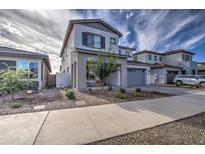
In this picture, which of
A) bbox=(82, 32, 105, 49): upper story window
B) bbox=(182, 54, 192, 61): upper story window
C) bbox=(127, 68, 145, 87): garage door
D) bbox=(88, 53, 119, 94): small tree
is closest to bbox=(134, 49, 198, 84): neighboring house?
bbox=(182, 54, 192, 61): upper story window

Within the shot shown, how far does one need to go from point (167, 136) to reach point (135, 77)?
14704 millimetres

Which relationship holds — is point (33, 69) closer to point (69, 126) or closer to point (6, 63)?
point (6, 63)

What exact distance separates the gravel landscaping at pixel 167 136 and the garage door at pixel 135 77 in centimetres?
1279

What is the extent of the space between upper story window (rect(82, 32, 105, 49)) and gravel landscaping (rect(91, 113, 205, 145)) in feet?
37.3

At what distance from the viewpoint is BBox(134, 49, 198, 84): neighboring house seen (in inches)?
814

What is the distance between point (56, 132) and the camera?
3205 millimetres

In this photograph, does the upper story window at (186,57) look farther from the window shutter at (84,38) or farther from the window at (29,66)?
the window at (29,66)

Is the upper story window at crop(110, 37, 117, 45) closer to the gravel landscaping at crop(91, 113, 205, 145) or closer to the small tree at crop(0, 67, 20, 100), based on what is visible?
the small tree at crop(0, 67, 20, 100)

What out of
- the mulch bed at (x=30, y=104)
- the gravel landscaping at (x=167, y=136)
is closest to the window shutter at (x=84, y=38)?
the mulch bed at (x=30, y=104)

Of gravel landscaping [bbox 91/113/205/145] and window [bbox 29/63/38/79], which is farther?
window [bbox 29/63/38/79]

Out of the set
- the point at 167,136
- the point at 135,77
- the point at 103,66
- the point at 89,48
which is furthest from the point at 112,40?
the point at 167,136

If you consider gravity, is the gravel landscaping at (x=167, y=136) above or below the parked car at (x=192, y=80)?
below

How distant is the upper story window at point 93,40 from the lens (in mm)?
13056

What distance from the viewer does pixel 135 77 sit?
17406mm
